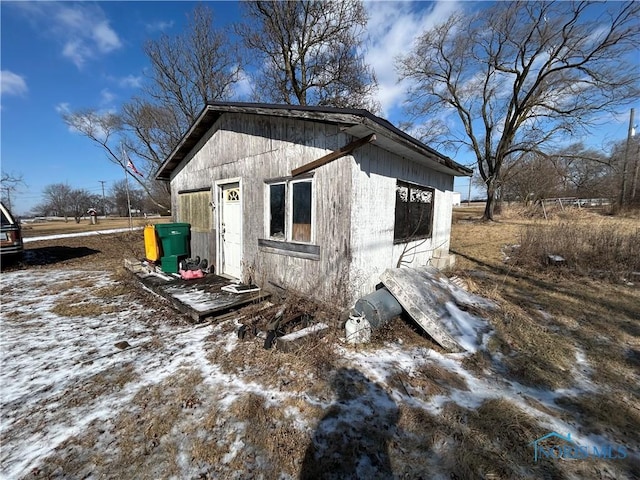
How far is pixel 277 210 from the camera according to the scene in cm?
489

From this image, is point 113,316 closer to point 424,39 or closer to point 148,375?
point 148,375

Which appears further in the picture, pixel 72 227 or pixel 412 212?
pixel 72 227

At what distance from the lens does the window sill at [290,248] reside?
4.32 meters

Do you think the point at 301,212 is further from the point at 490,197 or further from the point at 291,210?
the point at 490,197

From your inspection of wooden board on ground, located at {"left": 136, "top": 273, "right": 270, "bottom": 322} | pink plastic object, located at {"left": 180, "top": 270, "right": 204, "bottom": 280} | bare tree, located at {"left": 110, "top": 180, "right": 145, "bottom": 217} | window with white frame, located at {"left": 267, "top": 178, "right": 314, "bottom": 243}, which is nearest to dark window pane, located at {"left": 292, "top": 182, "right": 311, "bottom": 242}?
window with white frame, located at {"left": 267, "top": 178, "right": 314, "bottom": 243}

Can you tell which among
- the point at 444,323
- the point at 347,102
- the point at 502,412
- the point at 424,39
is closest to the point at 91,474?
the point at 502,412

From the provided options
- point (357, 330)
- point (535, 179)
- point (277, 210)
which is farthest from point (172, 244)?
point (535, 179)

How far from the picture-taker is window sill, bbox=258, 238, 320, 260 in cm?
432

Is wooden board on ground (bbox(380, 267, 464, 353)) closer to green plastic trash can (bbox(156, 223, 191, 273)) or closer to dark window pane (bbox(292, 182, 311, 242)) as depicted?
dark window pane (bbox(292, 182, 311, 242))

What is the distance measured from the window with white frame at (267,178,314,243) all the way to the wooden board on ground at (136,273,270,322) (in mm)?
1285

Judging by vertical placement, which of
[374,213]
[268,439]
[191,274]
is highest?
[374,213]

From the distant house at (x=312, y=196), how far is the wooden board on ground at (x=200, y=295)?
501 millimetres

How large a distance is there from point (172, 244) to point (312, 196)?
457 centimetres

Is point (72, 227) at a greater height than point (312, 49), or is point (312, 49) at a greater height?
point (312, 49)
